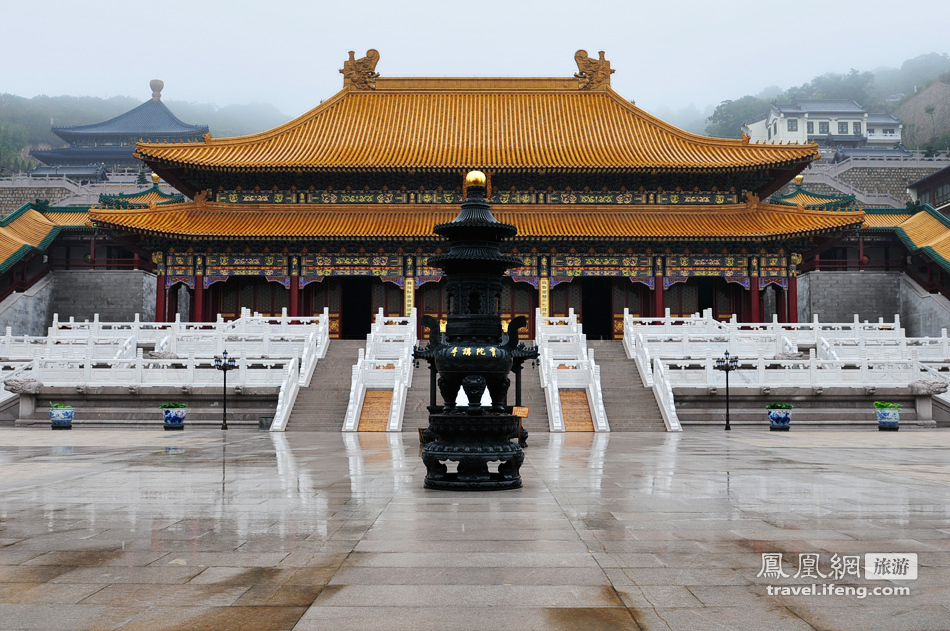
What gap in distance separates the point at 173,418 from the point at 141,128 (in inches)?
2746

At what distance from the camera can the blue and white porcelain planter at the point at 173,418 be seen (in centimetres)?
1870

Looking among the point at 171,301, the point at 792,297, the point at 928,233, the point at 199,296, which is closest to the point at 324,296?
the point at 199,296

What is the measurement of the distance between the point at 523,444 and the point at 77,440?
9.12m

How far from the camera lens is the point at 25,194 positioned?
57812 mm

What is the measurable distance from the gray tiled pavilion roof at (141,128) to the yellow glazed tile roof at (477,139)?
4653 cm

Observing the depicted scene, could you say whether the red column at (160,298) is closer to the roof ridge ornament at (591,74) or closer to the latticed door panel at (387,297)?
the latticed door panel at (387,297)

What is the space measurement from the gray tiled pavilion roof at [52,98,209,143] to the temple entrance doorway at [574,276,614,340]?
181 feet

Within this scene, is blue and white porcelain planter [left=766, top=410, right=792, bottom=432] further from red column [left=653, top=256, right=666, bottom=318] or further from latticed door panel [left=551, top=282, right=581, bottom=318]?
latticed door panel [left=551, top=282, right=581, bottom=318]

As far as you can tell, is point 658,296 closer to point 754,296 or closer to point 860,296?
point 754,296

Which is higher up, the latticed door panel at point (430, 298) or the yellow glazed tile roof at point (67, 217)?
the yellow glazed tile roof at point (67, 217)

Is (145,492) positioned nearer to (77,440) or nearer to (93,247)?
(77,440)

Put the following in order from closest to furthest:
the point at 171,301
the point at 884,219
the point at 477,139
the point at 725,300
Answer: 1. the point at 725,300
2. the point at 171,301
3. the point at 477,139
4. the point at 884,219

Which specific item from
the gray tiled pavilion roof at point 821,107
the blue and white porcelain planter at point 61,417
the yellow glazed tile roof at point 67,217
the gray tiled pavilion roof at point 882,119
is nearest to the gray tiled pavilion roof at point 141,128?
the yellow glazed tile roof at point 67,217

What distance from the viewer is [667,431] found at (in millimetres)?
18141
